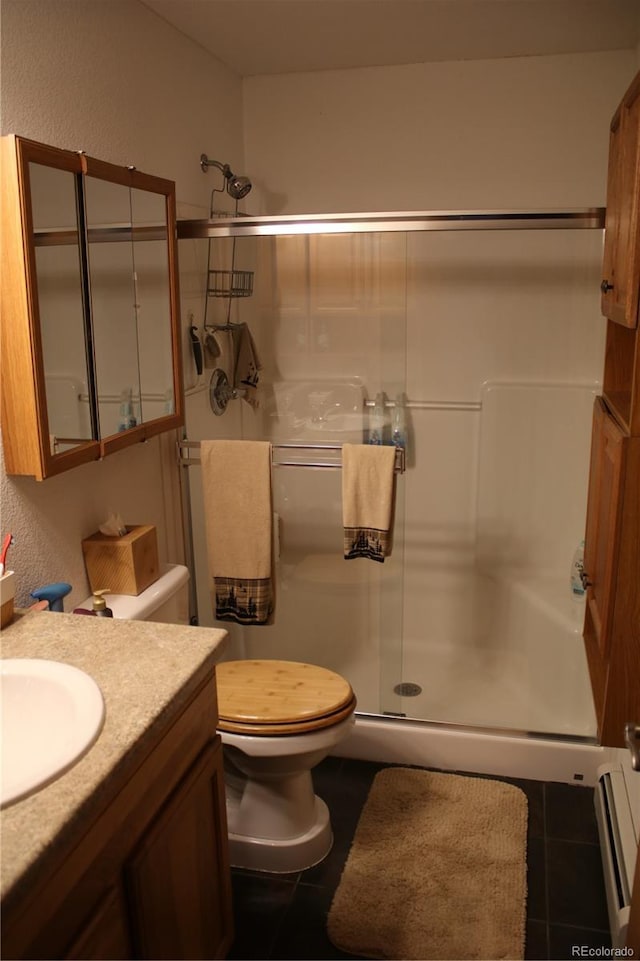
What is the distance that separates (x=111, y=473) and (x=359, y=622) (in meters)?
1.04

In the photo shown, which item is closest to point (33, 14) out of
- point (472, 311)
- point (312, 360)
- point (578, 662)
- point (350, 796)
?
point (312, 360)

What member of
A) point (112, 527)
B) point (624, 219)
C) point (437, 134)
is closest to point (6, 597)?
point (112, 527)

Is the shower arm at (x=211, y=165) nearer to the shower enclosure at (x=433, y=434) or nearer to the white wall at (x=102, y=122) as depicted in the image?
the white wall at (x=102, y=122)

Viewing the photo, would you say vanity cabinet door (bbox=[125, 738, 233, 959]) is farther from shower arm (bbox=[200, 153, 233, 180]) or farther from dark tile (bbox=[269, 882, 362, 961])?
shower arm (bbox=[200, 153, 233, 180])

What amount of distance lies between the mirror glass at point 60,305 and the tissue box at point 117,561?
1.01ft

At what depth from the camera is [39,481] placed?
1.73 m

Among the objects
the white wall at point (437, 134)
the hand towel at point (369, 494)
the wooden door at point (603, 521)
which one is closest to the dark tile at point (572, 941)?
the wooden door at point (603, 521)

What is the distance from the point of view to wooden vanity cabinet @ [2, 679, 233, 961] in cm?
99

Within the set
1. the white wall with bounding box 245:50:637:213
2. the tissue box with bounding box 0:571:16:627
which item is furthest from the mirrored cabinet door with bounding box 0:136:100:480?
the white wall with bounding box 245:50:637:213

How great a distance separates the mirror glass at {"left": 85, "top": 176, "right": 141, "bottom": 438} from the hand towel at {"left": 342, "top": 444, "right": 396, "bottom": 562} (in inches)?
26.4

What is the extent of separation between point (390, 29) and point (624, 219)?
1.33 metres

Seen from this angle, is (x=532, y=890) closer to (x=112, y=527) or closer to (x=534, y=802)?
(x=534, y=802)

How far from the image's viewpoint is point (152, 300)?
217cm

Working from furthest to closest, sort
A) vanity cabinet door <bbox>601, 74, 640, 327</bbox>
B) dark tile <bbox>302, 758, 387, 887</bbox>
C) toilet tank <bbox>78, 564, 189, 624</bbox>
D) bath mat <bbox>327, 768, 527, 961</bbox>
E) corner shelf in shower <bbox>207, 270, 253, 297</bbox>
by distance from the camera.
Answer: corner shelf in shower <bbox>207, 270, 253, 297</bbox> → dark tile <bbox>302, 758, 387, 887</bbox> → toilet tank <bbox>78, 564, 189, 624</bbox> → bath mat <bbox>327, 768, 527, 961</bbox> → vanity cabinet door <bbox>601, 74, 640, 327</bbox>
